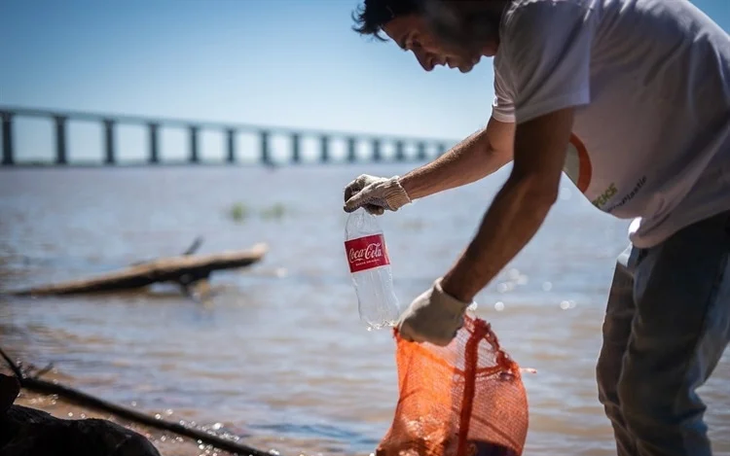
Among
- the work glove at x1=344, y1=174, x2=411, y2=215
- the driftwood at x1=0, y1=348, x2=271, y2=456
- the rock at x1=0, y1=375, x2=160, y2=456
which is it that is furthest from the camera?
the driftwood at x1=0, y1=348, x2=271, y2=456

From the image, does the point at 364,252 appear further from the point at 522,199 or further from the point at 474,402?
the point at 522,199

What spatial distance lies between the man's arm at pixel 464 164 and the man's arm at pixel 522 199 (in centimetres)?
79

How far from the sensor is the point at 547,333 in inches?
303

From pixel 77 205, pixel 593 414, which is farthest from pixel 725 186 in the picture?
pixel 77 205

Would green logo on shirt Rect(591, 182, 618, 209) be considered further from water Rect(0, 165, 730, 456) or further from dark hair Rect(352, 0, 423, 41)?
water Rect(0, 165, 730, 456)

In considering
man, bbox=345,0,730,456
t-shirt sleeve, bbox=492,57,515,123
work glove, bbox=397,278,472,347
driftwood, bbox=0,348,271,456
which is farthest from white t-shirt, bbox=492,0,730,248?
driftwood, bbox=0,348,271,456

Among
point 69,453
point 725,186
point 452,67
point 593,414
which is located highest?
point 452,67

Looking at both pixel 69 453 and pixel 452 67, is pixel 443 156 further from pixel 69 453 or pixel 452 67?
pixel 69 453

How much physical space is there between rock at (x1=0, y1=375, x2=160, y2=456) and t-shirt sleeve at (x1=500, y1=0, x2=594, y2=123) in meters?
1.47

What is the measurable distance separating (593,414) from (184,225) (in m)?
18.2

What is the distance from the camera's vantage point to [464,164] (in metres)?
3.18

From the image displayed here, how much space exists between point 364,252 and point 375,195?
20 centimetres

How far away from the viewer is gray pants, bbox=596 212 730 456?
2395mm

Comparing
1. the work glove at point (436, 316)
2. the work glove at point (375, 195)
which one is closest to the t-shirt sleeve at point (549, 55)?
the work glove at point (436, 316)
